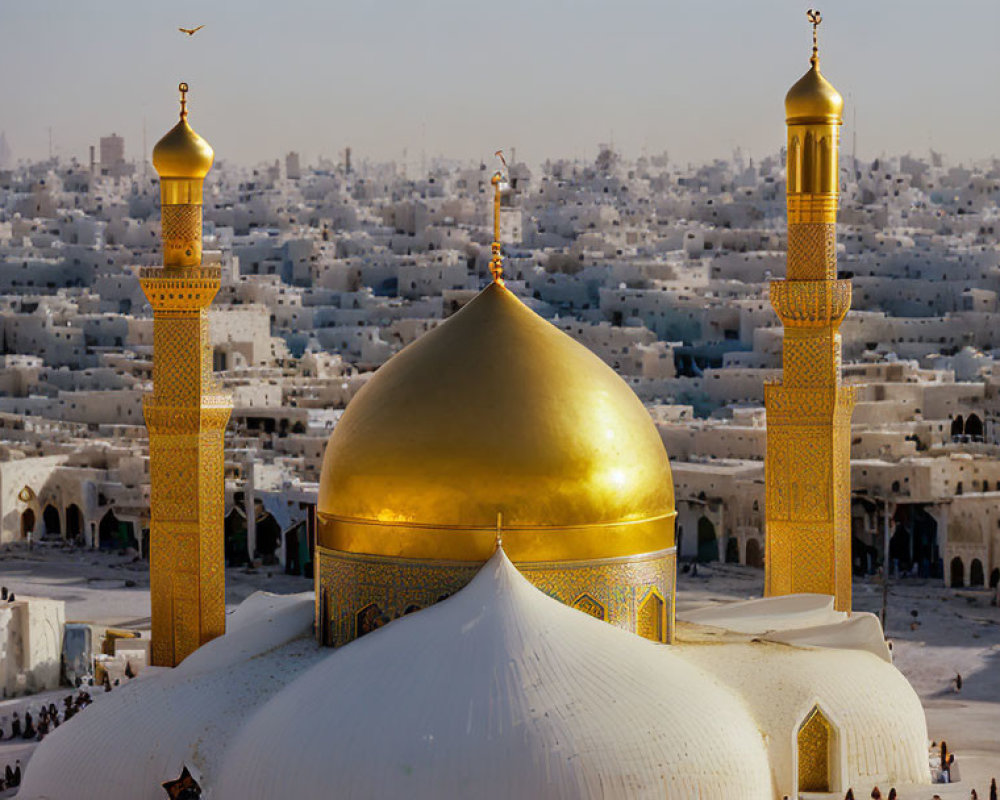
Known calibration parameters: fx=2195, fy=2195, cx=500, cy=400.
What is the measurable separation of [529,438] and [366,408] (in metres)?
Answer: 1.02

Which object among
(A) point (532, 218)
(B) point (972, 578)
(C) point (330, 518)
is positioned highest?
(A) point (532, 218)

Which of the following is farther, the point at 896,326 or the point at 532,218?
the point at 532,218

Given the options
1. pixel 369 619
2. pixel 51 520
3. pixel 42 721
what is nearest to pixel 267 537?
pixel 51 520

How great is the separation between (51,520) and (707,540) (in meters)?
9.39

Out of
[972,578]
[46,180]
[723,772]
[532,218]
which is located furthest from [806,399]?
[46,180]

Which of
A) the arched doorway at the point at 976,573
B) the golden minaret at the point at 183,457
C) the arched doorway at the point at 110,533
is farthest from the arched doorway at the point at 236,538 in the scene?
the golden minaret at the point at 183,457

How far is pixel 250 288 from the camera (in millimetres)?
45062

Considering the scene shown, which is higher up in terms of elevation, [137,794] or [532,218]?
[532,218]

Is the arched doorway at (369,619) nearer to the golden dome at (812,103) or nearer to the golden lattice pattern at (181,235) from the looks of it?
the golden lattice pattern at (181,235)

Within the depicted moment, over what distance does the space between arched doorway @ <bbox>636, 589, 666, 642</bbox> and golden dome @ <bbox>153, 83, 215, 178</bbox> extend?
3.72 metres

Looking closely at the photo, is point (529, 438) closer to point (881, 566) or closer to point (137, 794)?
point (137, 794)

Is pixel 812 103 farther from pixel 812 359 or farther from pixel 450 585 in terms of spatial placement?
pixel 450 585

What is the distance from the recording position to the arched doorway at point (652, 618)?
12.2 m

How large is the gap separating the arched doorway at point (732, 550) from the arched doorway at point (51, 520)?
952 centimetres
